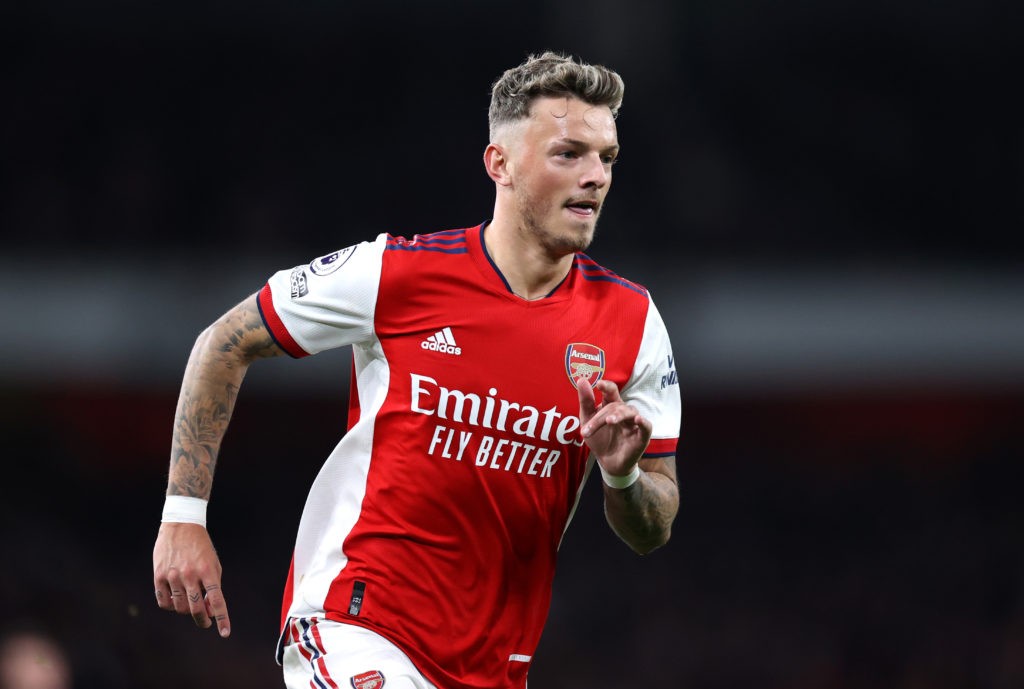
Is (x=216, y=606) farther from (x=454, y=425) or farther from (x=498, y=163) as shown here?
(x=498, y=163)

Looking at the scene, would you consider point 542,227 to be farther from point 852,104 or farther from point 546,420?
point 852,104

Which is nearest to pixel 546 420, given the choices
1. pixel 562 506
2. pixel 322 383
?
pixel 562 506

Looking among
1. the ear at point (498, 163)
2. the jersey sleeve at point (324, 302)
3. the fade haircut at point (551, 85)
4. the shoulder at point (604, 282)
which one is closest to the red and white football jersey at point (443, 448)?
the jersey sleeve at point (324, 302)

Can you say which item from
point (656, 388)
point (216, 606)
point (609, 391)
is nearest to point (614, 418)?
point (609, 391)

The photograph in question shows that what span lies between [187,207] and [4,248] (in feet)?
4.64

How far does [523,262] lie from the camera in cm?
370

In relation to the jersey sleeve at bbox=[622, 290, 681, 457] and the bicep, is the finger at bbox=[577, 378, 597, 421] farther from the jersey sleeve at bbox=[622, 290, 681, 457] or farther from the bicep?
the bicep

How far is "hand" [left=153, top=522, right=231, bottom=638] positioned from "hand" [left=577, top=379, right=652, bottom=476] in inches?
42.5

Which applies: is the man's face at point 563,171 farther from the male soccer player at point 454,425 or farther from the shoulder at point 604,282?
the shoulder at point 604,282

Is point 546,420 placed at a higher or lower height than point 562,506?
higher

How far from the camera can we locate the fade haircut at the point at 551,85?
3656 millimetres

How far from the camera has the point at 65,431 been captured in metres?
9.10

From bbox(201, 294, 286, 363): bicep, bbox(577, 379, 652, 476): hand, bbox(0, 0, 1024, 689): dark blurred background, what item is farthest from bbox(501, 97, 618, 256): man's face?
bbox(0, 0, 1024, 689): dark blurred background

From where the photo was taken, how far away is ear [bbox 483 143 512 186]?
376 cm
